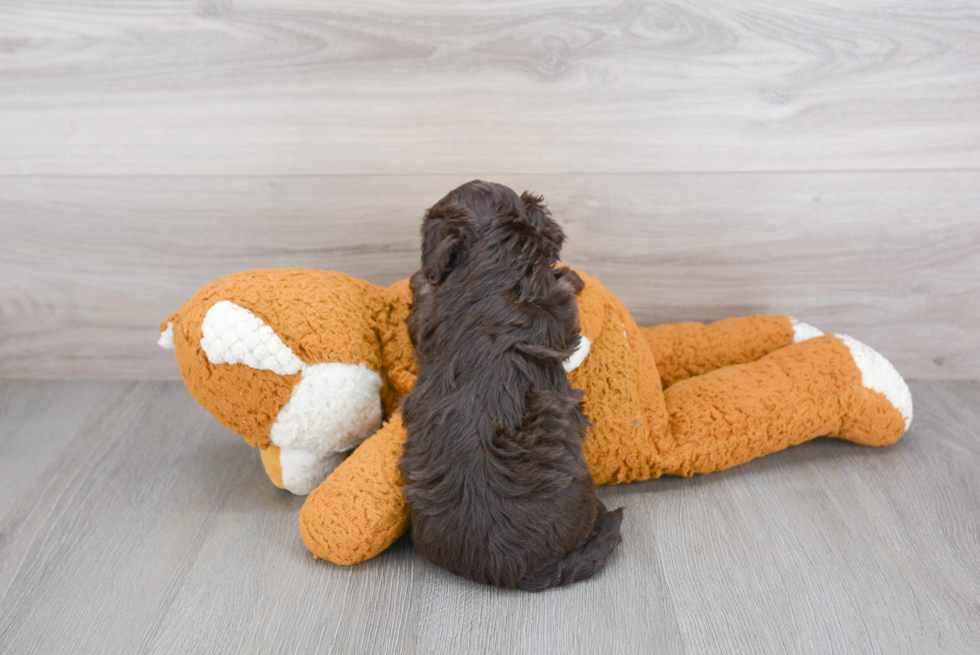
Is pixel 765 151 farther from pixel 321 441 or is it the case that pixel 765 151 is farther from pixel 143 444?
pixel 143 444

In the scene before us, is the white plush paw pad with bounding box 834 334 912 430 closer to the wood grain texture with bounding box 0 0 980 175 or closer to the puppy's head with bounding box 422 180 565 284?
the wood grain texture with bounding box 0 0 980 175

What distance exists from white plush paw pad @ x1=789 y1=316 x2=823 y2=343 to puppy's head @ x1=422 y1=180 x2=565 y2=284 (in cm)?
56

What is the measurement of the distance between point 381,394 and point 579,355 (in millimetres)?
305

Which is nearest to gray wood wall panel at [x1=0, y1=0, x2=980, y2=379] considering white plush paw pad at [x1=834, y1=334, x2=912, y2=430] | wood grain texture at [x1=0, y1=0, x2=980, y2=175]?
wood grain texture at [x1=0, y1=0, x2=980, y2=175]

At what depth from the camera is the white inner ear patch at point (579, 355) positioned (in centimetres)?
95

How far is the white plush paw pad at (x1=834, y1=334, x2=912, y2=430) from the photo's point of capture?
3.67ft

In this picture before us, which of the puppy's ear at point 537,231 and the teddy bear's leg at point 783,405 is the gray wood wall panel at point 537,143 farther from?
the puppy's ear at point 537,231

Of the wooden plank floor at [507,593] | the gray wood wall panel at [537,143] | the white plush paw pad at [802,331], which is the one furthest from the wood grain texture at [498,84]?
the wooden plank floor at [507,593]

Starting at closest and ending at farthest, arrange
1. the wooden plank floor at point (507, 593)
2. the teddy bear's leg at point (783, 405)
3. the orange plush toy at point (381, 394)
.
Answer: the wooden plank floor at point (507, 593), the orange plush toy at point (381, 394), the teddy bear's leg at point (783, 405)

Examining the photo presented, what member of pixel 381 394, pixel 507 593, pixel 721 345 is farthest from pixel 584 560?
pixel 721 345

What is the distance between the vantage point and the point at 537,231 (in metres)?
0.90

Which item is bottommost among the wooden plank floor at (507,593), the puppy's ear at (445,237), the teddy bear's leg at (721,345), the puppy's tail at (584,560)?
the wooden plank floor at (507,593)

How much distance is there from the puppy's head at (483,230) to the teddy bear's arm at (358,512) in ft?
0.85

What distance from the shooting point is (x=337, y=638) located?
0.82 meters
